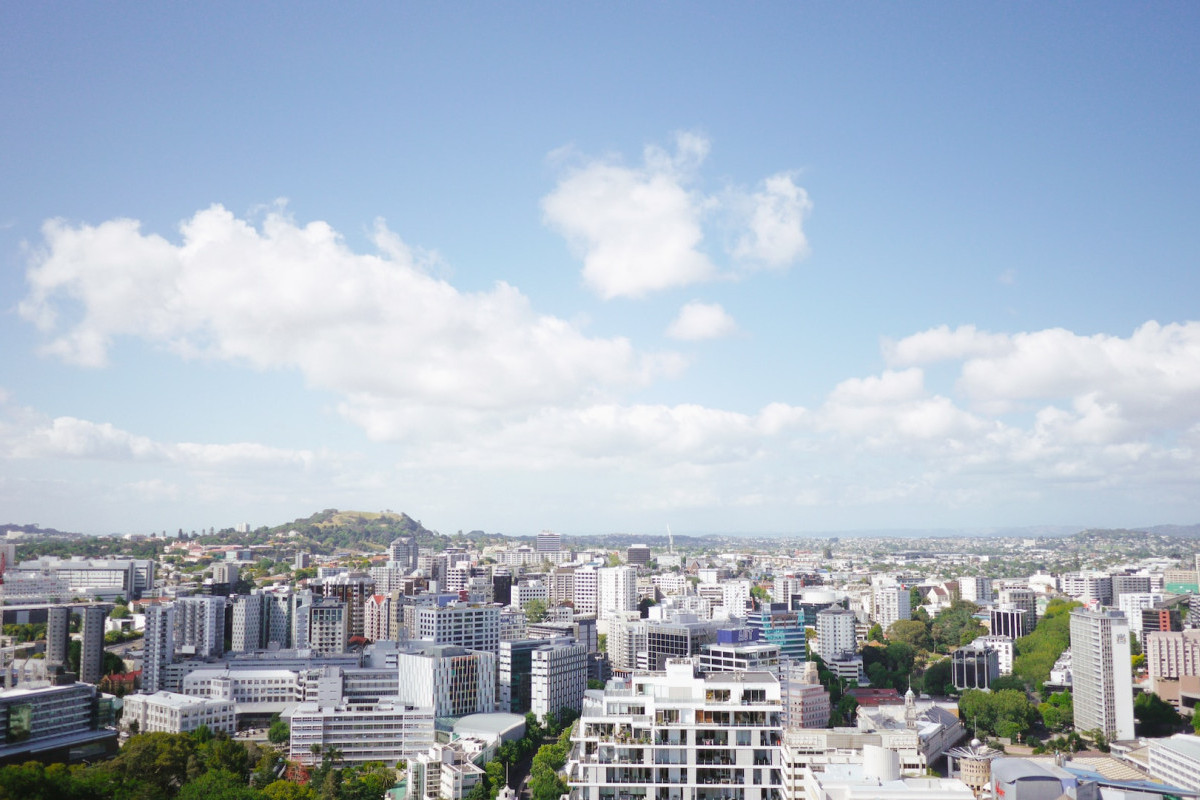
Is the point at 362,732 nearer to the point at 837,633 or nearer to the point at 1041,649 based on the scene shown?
the point at 837,633

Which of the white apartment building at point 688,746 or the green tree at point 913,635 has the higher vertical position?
the white apartment building at point 688,746

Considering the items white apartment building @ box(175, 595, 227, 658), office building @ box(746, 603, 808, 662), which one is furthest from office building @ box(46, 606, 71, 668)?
office building @ box(746, 603, 808, 662)

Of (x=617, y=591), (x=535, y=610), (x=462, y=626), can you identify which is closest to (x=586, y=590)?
(x=617, y=591)

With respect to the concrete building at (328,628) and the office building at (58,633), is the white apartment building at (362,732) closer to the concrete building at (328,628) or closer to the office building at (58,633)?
the office building at (58,633)

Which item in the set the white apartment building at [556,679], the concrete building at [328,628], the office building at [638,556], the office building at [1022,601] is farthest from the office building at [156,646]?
the office building at [638,556]

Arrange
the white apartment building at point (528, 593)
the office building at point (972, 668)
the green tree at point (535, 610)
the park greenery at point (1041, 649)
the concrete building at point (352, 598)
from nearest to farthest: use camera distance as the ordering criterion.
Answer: the office building at point (972, 668), the park greenery at point (1041, 649), the concrete building at point (352, 598), the green tree at point (535, 610), the white apartment building at point (528, 593)

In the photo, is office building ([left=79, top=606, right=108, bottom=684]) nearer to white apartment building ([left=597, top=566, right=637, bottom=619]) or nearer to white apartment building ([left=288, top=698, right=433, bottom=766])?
white apartment building ([left=288, top=698, right=433, bottom=766])
